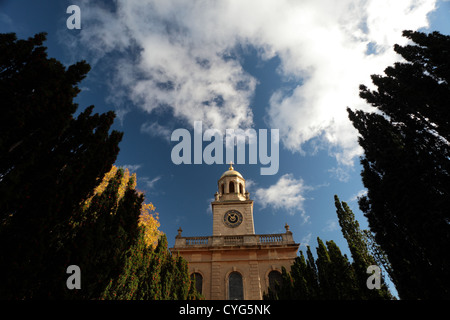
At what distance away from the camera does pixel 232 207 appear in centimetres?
2791

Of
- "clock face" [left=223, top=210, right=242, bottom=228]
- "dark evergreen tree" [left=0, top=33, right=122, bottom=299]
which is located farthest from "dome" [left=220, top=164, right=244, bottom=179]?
"dark evergreen tree" [left=0, top=33, right=122, bottom=299]

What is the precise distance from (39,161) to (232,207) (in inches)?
941

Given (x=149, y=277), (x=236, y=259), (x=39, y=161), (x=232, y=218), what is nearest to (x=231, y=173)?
(x=232, y=218)

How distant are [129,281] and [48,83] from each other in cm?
819

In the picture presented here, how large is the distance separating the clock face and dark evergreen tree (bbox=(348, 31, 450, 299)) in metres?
19.2

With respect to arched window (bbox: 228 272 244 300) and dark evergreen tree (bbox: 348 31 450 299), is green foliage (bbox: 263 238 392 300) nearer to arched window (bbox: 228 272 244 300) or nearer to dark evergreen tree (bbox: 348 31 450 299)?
dark evergreen tree (bbox: 348 31 450 299)

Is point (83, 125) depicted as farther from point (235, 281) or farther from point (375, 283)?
point (235, 281)

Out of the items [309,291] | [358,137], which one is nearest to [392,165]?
[358,137]

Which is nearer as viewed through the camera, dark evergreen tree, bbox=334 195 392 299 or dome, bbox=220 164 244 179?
dark evergreen tree, bbox=334 195 392 299

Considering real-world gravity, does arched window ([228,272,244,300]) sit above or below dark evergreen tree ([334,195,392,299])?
below

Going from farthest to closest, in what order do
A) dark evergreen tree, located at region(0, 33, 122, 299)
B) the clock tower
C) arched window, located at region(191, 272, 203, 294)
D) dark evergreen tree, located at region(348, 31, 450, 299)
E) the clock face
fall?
the clock face < the clock tower < arched window, located at region(191, 272, 203, 294) < dark evergreen tree, located at region(348, 31, 450, 299) < dark evergreen tree, located at region(0, 33, 122, 299)

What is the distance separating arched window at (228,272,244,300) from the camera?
20.2 metres

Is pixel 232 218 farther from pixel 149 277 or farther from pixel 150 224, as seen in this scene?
pixel 149 277
